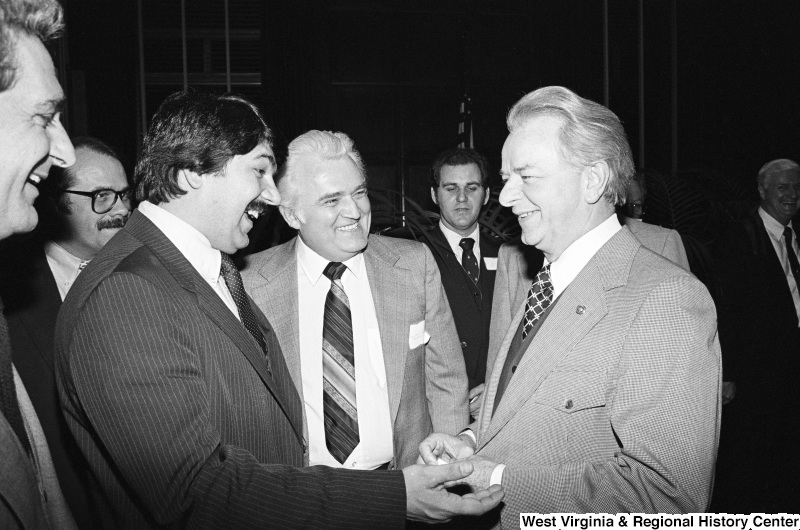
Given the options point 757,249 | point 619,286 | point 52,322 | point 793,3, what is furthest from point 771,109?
point 52,322

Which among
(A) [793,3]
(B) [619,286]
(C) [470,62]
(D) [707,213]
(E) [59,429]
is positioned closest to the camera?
(B) [619,286]

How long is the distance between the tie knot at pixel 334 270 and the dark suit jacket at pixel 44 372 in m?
0.92

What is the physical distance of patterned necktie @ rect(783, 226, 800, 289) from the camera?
4.51m

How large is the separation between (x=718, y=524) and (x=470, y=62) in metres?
6.31

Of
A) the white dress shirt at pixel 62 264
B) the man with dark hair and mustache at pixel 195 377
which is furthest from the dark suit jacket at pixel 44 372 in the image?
the man with dark hair and mustache at pixel 195 377

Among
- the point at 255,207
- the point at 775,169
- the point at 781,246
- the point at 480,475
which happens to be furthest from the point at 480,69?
the point at 480,475

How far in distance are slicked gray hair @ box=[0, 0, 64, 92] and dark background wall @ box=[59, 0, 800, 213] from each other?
5287mm

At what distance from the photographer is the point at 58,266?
94.3 inches

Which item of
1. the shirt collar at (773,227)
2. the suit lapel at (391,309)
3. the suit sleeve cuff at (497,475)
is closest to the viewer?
the suit sleeve cuff at (497,475)

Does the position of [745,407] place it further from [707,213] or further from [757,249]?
[707,213]

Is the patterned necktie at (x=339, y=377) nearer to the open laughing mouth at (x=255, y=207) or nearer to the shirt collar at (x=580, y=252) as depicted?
the open laughing mouth at (x=255, y=207)

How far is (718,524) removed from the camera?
1.53m

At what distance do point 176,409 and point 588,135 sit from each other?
50.2 inches

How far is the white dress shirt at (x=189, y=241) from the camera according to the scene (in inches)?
63.9
